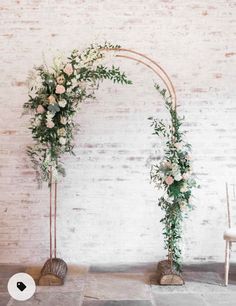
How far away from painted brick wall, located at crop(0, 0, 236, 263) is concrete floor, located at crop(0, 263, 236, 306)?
0.48ft

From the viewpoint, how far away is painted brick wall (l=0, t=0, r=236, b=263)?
4.38m

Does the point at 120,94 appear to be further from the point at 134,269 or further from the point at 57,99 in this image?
the point at 134,269

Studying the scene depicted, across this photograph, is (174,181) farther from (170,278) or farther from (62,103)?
(62,103)

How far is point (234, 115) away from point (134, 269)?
1.98 metres

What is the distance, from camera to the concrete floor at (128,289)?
359 centimetres

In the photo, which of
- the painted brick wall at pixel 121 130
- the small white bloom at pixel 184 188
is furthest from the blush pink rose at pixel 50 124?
the small white bloom at pixel 184 188

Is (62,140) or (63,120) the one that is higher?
(63,120)

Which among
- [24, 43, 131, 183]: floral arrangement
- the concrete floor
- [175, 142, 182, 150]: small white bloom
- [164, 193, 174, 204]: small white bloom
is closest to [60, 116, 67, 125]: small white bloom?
[24, 43, 131, 183]: floral arrangement

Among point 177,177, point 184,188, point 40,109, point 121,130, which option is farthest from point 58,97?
point 184,188

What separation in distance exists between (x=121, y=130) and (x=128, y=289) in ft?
5.36

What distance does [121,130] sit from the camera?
4.46m

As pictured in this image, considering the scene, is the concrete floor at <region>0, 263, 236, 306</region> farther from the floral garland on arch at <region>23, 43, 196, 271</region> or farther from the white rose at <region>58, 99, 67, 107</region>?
the white rose at <region>58, 99, 67, 107</region>

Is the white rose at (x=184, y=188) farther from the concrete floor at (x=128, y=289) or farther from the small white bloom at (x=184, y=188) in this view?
the concrete floor at (x=128, y=289)

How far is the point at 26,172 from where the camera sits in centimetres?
449
